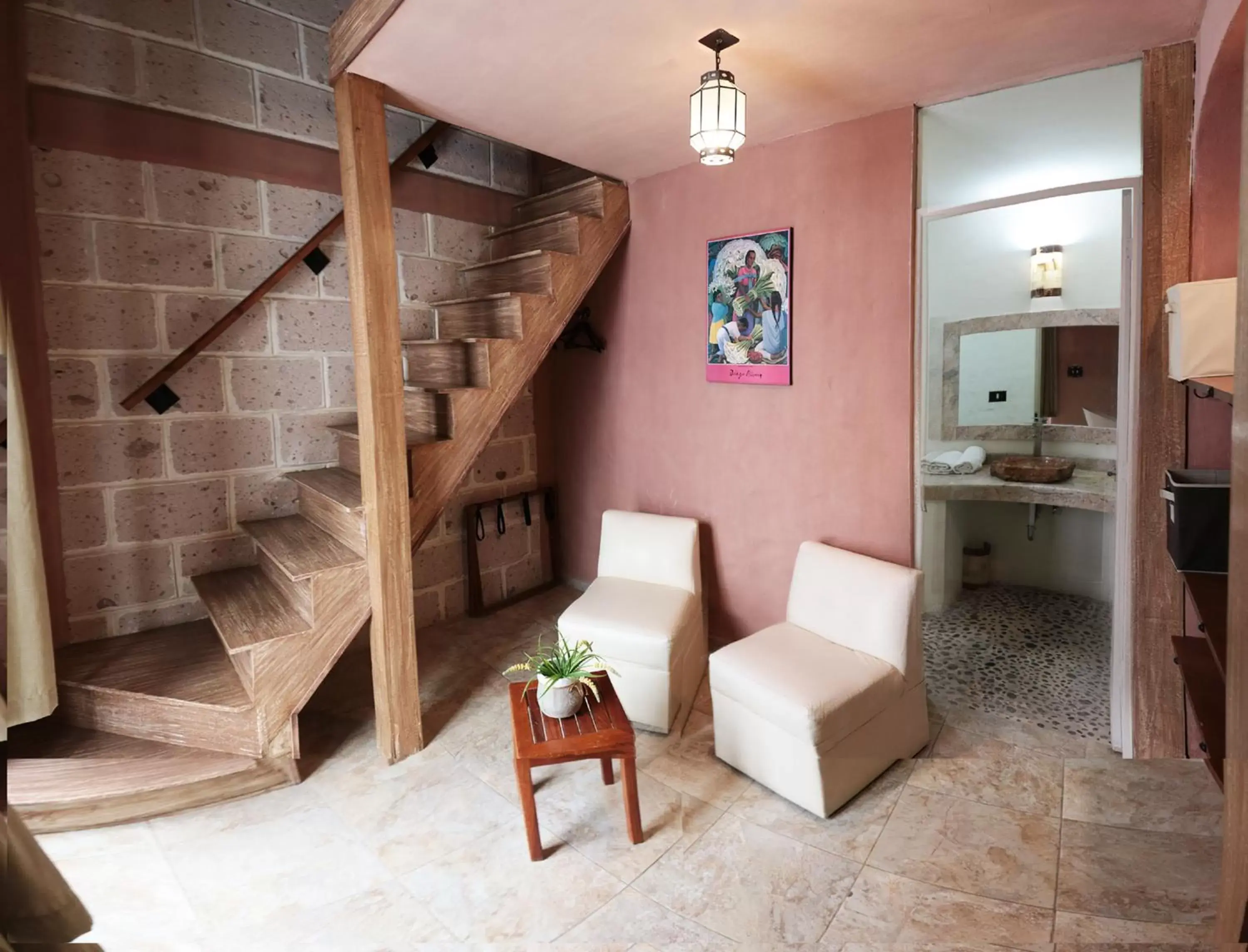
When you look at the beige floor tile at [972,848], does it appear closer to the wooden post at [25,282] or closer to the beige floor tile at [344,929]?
the beige floor tile at [344,929]

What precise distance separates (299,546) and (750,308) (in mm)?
2109

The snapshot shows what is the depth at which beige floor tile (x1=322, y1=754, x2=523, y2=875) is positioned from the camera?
202 cm

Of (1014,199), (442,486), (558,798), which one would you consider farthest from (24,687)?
(1014,199)

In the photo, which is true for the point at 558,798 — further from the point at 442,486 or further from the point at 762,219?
the point at 762,219

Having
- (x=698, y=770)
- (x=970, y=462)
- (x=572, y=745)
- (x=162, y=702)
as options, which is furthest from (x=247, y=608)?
(x=970, y=462)

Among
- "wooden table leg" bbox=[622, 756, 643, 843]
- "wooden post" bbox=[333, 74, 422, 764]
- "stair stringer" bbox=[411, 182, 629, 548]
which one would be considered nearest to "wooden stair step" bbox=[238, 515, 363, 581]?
"wooden post" bbox=[333, 74, 422, 764]

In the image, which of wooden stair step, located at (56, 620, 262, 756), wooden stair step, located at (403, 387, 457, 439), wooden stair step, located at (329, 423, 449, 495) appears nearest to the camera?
wooden stair step, located at (56, 620, 262, 756)

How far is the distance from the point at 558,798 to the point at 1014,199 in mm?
2594

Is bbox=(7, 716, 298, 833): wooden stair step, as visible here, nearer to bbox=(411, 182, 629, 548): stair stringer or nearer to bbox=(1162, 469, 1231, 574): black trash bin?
bbox=(411, 182, 629, 548): stair stringer

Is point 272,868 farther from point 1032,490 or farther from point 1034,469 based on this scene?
point 1034,469

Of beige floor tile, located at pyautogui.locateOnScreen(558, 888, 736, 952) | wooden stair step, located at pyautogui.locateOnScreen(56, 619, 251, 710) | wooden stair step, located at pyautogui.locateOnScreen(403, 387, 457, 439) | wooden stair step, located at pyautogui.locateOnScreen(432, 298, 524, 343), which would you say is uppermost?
wooden stair step, located at pyautogui.locateOnScreen(432, 298, 524, 343)

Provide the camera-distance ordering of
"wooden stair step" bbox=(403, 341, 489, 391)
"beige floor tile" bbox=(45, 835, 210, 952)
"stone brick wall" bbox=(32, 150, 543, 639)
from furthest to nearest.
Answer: "wooden stair step" bbox=(403, 341, 489, 391) < "stone brick wall" bbox=(32, 150, 543, 639) < "beige floor tile" bbox=(45, 835, 210, 952)

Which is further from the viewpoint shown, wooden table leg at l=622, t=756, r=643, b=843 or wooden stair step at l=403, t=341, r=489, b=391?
wooden stair step at l=403, t=341, r=489, b=391

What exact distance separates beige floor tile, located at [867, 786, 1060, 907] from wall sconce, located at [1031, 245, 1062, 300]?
279 centimetres
